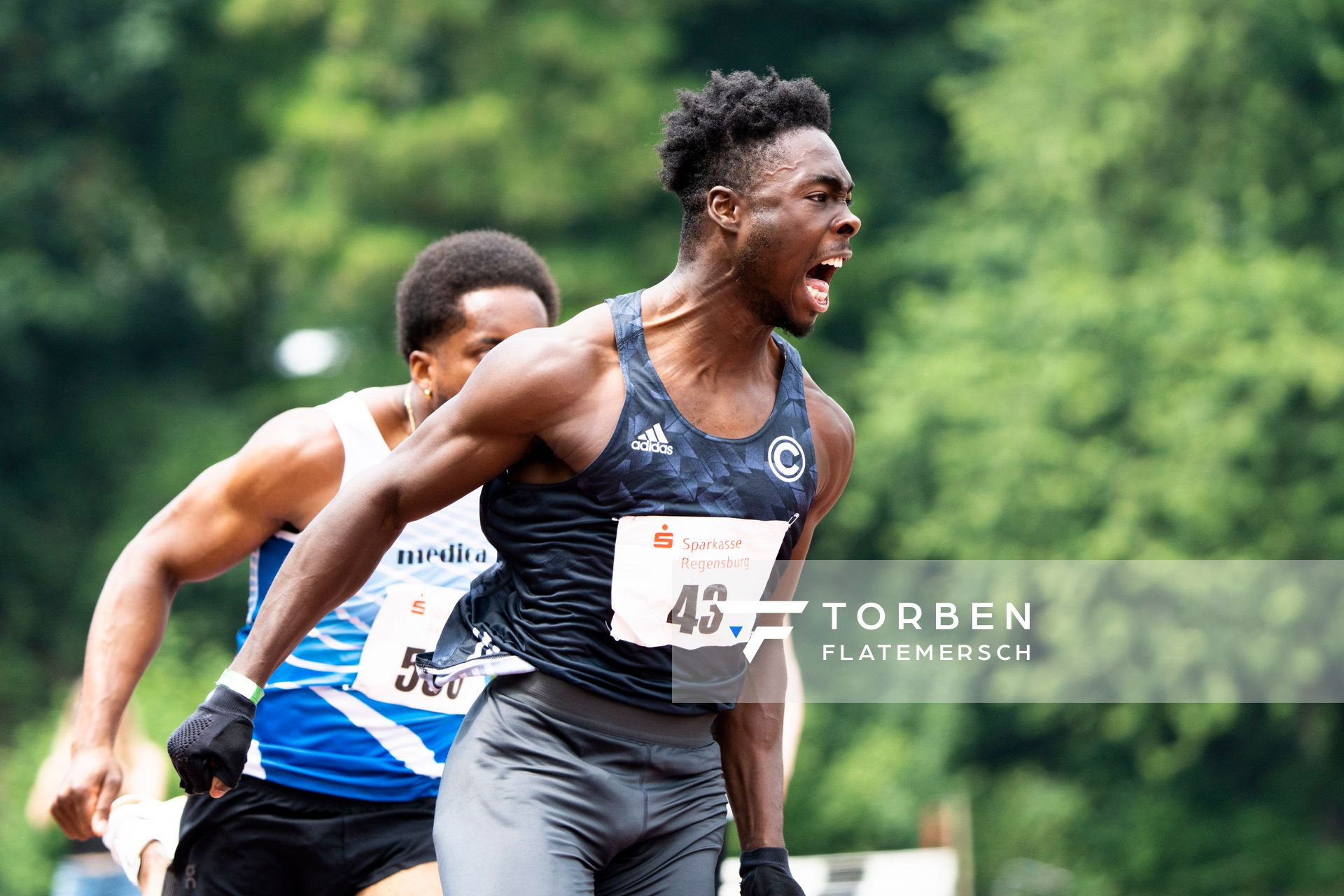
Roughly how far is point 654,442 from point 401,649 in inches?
50.3

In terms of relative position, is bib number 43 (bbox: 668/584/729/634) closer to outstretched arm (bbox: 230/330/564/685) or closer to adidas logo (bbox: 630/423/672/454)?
adidas logo (bbox: 630/423/672/454)

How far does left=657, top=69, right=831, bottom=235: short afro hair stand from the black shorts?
165cm

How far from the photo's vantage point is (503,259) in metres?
4.56

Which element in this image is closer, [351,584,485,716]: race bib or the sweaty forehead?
the sweaty forehead

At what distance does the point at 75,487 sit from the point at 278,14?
5951 mm

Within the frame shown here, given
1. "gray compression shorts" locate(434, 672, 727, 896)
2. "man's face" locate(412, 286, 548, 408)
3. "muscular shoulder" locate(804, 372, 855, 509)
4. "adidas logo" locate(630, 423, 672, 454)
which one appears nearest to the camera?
"gray compression shorts" locate(434, 672, 727, 896)

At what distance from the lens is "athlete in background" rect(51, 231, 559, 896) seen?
13.3 feet

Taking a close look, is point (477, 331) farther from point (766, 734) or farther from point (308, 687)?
point (766, 734)

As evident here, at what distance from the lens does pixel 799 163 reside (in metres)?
3.20

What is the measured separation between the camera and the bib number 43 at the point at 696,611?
314cm

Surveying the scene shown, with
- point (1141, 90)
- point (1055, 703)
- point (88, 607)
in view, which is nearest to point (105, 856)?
point (1055, 703)

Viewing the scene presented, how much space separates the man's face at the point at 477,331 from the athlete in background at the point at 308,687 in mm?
164

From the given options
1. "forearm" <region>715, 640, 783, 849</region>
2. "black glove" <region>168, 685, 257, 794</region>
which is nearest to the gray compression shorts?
"forearm" <region>715, 640, 783, 849</region>

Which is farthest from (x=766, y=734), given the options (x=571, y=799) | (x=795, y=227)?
(x=795, y=227)
